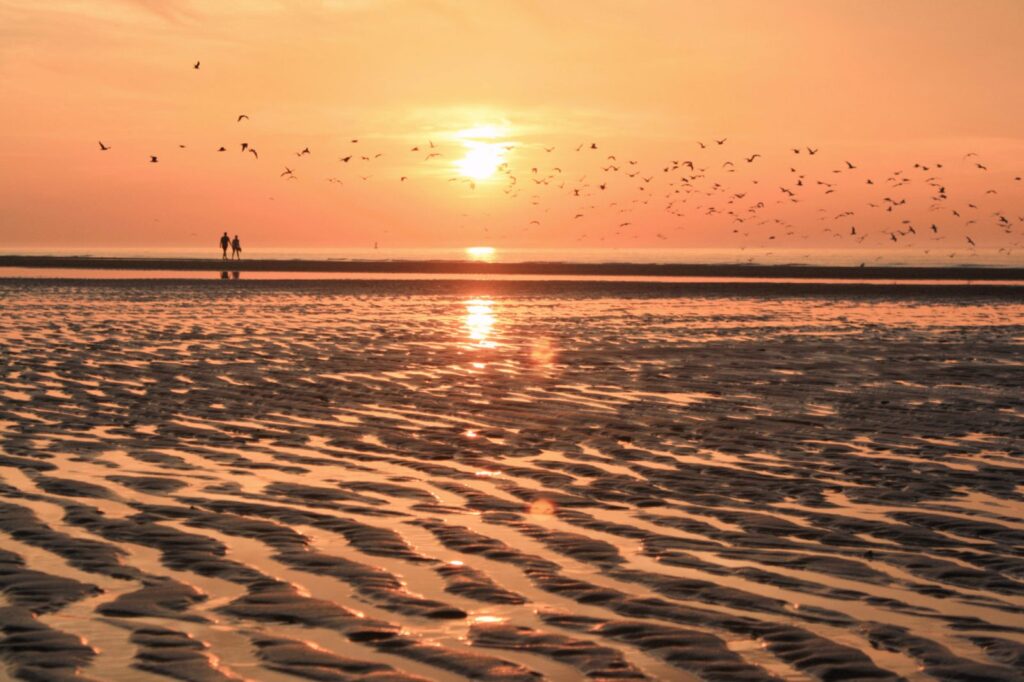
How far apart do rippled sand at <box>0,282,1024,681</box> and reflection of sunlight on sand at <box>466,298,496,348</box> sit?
5590mm

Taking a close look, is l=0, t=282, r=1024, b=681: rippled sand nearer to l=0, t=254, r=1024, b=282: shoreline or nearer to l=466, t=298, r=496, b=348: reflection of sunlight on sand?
l=466, t=298, r=496, b=348: reflection of sunlight on sand

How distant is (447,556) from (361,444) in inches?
221

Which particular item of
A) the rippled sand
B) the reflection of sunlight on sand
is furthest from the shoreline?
the rippled sand

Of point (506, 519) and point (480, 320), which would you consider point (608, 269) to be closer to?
point (480, 320)

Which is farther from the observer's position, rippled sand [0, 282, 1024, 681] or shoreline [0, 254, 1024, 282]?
shoreline [0, 254, 1024, 282]

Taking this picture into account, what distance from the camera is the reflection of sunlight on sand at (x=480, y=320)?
102 ft

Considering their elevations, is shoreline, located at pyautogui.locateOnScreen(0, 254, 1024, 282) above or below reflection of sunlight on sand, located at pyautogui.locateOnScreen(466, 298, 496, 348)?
above

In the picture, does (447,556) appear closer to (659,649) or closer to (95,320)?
(659,649)

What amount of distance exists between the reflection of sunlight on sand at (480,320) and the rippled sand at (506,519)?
5590 millimetres

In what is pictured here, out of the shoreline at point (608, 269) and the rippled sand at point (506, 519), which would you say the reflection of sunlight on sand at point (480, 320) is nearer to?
the rippled sand at point (506, 519)

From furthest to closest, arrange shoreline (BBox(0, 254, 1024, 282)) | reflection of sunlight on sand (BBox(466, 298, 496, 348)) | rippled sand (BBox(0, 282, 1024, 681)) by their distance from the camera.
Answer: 1. shoreline (BBox(0, 254, 1024, 282))
2. reflection of sunlight on sand (BBox(466, 298, 496, 348))
3. rippled sand (BBox(0, 282, 1024, 681))

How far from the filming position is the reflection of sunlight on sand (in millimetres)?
31058

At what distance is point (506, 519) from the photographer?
10.3 m

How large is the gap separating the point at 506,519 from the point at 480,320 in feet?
95.8
